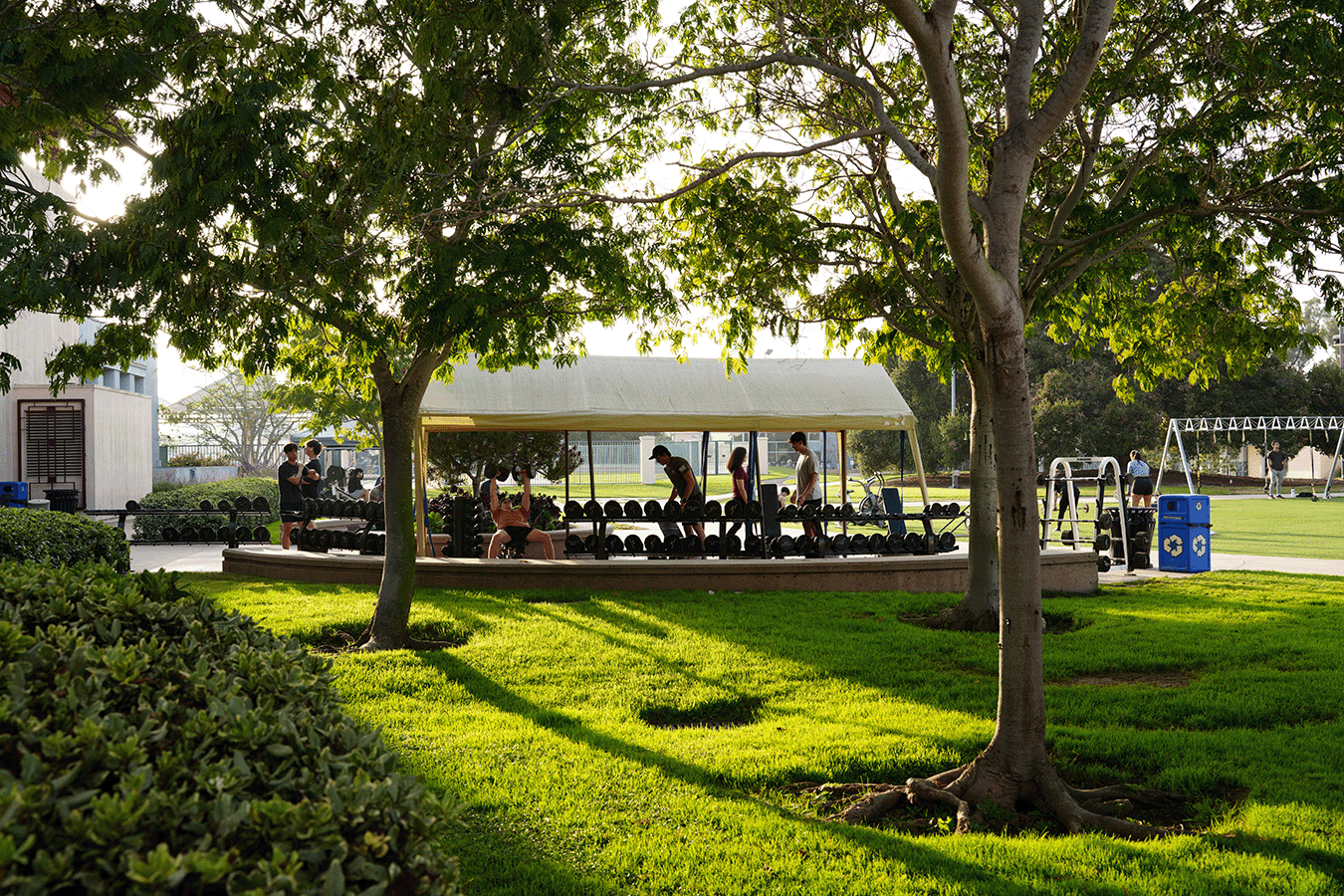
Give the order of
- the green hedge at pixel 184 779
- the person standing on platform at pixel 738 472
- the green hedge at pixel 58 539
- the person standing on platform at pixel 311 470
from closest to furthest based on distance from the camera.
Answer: the green hedge at pixel 184 779, the green hedge at pixel 58 539, the person standing on platform at pixel 738 472, the person standing on platform at pixel 311 470

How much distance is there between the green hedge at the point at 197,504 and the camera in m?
20.4

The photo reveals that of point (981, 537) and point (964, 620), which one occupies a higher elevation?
point (981, 537)

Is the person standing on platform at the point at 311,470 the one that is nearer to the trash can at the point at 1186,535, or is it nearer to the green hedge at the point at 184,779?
→ the trash can at the point at 1186,535

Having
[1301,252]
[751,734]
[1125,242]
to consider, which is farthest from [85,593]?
[1301,252]

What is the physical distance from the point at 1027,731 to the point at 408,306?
510cm

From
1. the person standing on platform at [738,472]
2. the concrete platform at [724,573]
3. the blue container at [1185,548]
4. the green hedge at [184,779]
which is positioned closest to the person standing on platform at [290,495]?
the concrete platform at [724,573]

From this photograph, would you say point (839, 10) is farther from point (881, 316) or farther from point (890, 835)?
point (890, 835)

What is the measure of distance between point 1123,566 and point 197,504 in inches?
856

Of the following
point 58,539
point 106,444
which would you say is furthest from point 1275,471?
point 106,444

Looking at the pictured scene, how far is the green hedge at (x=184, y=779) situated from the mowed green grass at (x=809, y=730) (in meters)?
→ 2.04

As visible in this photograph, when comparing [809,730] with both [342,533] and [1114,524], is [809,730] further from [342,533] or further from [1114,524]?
[1114,524]

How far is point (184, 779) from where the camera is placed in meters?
1.88

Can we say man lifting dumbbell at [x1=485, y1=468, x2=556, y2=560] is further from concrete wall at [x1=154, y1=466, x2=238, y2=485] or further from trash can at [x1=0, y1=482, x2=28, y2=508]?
concrete wall at [x1=154, y1=466, x2=238, y2=485]

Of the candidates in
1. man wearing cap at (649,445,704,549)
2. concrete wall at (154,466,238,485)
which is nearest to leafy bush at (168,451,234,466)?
concrete wall at (154,466,238,485)
